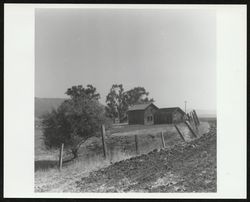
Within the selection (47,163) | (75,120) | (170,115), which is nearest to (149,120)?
(170,115)

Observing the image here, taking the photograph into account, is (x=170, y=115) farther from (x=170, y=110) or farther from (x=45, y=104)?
(x=45, y=104)

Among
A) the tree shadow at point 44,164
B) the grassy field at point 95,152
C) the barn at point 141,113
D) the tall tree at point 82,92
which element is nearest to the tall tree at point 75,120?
the tall tree at point 82,92

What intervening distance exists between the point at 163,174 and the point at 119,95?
2.58 meters

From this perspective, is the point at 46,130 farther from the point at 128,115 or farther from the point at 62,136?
the point at 128,115

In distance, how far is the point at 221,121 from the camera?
Result: 386 inches

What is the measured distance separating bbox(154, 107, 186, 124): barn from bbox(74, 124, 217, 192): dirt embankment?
96cm

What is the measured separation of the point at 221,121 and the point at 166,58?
2.36 m

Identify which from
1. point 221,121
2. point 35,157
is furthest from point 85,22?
point 221,121

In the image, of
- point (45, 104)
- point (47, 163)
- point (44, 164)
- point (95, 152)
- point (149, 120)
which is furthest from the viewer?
point (149, 120)

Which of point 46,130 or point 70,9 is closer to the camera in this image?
point 70,9

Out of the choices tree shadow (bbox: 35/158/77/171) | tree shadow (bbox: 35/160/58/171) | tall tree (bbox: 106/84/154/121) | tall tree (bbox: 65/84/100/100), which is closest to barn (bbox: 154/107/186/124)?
tall tree (bbox: 106/84/154/121)

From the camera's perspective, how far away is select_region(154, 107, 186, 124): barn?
10797mm

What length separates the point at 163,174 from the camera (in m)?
10.2

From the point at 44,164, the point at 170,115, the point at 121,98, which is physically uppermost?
the point at 121,98
